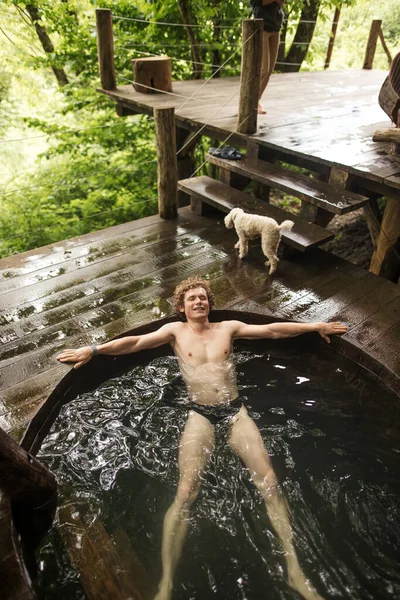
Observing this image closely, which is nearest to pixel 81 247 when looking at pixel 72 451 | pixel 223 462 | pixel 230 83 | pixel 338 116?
pixel 72 451

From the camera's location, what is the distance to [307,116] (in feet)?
18.5

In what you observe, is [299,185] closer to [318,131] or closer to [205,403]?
[318,131]

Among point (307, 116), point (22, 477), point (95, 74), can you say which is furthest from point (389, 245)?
point (95, 74)

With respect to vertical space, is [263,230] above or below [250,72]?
below

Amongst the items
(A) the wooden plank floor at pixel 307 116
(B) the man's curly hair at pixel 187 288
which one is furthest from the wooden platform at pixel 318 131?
(B) the man's curly hair at pixel 187 288

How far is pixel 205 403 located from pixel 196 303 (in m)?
0.74

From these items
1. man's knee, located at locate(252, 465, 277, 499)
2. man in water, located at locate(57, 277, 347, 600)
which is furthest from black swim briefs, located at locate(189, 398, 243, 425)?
man's knee, located at locate(252, 465, 277, 499)

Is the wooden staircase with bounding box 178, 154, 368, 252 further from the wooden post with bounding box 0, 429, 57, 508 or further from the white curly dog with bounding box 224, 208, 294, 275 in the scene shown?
the wooden post with bounding box 0, 429, 57, 508

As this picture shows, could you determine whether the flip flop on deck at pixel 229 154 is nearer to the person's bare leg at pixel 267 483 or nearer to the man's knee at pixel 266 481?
the person's bare leg at pixel 267 483

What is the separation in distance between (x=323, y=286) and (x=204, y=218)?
6.29 feet

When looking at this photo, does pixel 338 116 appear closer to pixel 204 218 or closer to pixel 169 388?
pixel 204 218

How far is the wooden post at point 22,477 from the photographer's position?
6.20 ft

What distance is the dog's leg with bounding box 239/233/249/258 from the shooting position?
13.5 ft

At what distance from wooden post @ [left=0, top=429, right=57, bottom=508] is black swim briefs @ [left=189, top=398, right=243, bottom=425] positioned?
103cm
